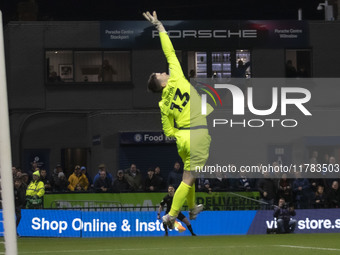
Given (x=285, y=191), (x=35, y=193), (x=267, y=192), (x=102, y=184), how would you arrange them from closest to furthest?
(x=35, y=193)
(x=285, y=191)
(x=267, y=192)
(x=102, y=184)

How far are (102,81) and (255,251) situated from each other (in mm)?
29682

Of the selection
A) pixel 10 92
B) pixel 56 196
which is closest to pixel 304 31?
pixel 10 92

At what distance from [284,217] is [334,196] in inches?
80.6

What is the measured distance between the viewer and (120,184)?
30219mm

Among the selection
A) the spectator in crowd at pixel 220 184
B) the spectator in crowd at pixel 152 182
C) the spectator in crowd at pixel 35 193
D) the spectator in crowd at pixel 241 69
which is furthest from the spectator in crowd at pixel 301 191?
the spectator in crowd at pixel 241 69

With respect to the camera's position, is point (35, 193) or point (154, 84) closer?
point (154, 84)

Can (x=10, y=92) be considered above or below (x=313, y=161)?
above

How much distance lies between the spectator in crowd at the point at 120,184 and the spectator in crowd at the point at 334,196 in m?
6.66

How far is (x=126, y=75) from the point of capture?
44781 millimetres

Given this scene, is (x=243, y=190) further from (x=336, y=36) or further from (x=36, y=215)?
(x=336, y=36)

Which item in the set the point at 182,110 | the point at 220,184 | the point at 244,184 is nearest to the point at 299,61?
the point at 244,184

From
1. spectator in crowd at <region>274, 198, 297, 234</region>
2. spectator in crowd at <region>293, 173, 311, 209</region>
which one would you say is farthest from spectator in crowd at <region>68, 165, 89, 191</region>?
spectator in crowd at <region>293, 173, 311, 209</region>

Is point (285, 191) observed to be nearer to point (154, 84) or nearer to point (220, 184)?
point (220, 184)

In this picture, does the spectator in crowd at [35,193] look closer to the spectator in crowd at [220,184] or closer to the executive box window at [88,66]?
the spectator in crowd at [220,184]
